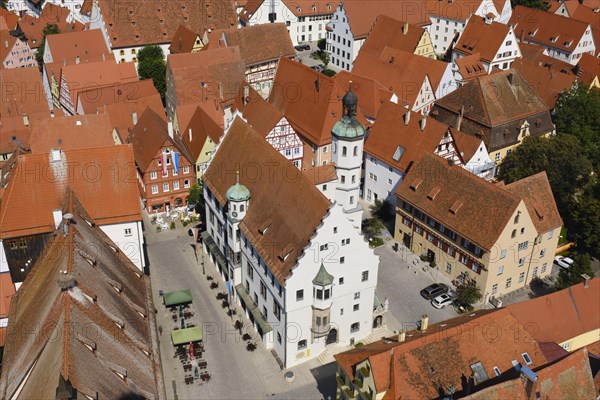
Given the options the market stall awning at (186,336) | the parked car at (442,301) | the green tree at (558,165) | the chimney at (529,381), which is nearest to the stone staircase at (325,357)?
the market stall awning at (186,336)

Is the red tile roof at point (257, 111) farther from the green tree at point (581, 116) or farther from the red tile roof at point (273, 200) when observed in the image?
the green tree at point (581, 116)

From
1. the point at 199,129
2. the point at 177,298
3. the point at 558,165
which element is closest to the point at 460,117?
the point at 558,165

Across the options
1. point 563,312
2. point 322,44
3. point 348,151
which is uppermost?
point 348,151

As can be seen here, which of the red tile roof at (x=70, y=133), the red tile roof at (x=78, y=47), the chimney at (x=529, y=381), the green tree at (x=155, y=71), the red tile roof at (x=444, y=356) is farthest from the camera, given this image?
the green tree at (x=155, y=71)

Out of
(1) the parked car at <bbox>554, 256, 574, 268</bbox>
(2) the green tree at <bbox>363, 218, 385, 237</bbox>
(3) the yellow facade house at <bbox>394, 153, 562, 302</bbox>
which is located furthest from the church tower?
→ (1) the parked car at <bbox>554, 256, 574, 268</bbox>

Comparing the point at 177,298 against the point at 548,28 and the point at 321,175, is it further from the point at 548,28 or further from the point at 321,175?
the point at 548,28

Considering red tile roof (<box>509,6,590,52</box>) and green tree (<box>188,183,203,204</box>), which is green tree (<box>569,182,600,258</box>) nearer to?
green tree (<box>188,183,203,204</box>)
